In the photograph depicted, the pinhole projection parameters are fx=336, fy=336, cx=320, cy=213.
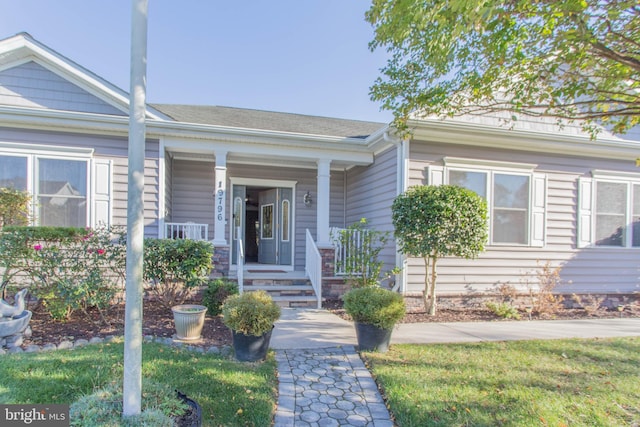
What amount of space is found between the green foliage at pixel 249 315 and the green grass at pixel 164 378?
0.36 metres

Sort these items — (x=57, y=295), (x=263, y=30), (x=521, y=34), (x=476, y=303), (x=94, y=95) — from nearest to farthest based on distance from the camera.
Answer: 1. (x=521, y=34)
2. (x=57, y=295)
3. (x=94, y=95)
4. (x=476, y=303)
5. (x=263, y=30)

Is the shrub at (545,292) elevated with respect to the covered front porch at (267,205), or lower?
lower

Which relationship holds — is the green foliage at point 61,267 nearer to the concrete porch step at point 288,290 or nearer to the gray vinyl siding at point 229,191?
the concrete porch step at point 288,290

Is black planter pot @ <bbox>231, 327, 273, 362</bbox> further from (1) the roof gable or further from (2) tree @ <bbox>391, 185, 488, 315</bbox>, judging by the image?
(1) the roof gable

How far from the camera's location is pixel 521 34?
11.6ft

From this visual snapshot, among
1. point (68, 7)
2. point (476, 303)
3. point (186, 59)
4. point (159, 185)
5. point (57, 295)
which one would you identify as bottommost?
point (476, 303)

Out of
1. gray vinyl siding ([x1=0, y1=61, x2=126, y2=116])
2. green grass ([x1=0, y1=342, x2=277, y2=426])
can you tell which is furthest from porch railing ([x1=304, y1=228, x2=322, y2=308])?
gray vinyl siding ([x1=0, y1=61, x2=126, y2=116])

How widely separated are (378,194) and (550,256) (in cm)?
378

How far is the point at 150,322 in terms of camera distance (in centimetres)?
495

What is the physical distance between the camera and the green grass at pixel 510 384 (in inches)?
106

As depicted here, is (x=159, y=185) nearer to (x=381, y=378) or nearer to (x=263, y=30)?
(x=263, y=30)

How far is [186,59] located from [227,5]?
146 cm

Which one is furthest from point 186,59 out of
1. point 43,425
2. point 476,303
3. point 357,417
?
point 476,303
